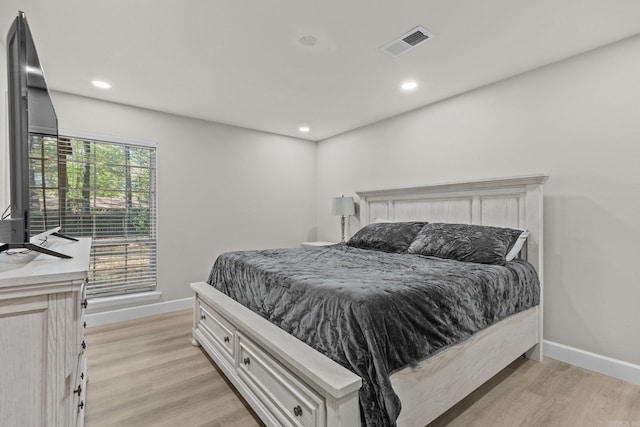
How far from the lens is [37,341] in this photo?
0.97 m

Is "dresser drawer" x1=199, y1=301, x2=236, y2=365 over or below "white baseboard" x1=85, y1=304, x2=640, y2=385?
over

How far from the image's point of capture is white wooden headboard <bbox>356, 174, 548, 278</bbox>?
257 cm

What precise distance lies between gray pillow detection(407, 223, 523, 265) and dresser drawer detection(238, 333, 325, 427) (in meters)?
1.65

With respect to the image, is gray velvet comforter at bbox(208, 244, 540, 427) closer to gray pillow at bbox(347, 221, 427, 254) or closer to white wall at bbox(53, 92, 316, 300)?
gray pillow at bbox(347, 221, 427, 254)

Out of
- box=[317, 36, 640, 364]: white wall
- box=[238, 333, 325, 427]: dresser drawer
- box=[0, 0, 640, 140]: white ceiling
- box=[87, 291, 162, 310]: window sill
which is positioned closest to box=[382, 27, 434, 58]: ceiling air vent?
box=[0, 0, 640, 140]: white ceiling

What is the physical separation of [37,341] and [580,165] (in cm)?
336

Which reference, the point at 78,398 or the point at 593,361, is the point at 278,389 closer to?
the point at 78,398

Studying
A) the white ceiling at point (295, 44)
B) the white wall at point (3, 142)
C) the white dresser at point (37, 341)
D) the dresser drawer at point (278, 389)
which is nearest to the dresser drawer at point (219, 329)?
the dresser drawer at point (278, 389)

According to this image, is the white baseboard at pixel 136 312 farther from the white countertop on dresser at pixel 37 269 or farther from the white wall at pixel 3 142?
the white countertop on dresser at pixel 37 269

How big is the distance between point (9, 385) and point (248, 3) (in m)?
2.07

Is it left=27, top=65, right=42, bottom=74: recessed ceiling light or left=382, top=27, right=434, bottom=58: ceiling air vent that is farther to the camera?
left=382, top=27, right=434, bottom=58: ceiling air vent

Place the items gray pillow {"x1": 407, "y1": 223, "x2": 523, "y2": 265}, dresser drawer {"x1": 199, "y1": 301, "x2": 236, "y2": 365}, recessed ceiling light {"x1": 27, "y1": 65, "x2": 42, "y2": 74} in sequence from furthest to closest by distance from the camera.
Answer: gray pillow {"x1": 407, "y1": 223, "x2": 523, "y2": 265}, dresser drawer {"x1": 199, "y1": 301, "x2": 236, "y2": 365}, recessed ceiling light {"x1": 27, "y1": 65, "x2": 42, "y2": 74}

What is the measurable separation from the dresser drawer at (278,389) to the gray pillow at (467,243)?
1.65 m

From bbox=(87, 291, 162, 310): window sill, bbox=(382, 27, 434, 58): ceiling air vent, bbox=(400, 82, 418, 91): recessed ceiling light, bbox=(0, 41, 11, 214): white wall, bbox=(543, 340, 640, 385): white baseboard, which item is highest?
bbox=(382, 27, 434, 58): ceiling air vent
